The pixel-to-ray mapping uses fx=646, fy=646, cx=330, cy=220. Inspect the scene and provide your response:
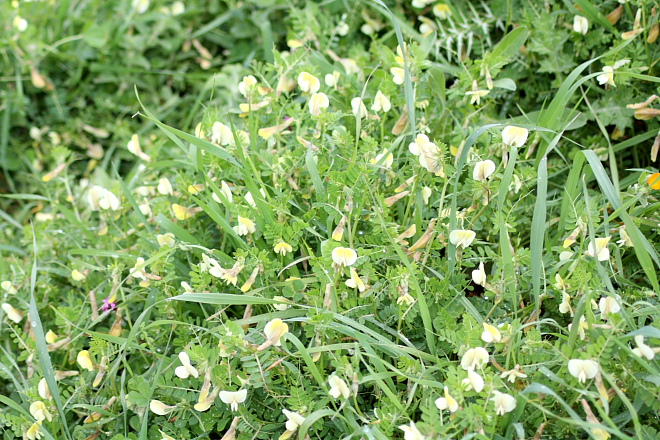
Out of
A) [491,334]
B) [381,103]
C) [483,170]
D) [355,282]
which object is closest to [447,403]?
[491,334]

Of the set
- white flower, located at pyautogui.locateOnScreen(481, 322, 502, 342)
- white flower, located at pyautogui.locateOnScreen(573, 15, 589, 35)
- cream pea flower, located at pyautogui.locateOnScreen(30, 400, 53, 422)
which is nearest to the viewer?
white flower, located at pyautogui.locateOnScreen(481, 322, 502, 342)

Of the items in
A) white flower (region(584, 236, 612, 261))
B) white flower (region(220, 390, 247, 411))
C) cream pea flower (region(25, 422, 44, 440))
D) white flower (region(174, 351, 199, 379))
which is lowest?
cream pea flower (region(25, 422, 44, 440))

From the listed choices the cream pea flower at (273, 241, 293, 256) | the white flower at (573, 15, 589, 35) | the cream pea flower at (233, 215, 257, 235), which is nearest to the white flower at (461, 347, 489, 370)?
the cream pea flower at (273, 241, 293, 256)

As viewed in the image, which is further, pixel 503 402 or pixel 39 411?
pixel 39 411

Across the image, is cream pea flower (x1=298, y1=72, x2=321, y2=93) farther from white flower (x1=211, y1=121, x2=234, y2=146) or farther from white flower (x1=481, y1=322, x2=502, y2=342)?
white flower (x1=481, y1=322, x2=502, y2=342)

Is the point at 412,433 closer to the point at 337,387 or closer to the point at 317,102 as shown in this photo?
the point at 337,387

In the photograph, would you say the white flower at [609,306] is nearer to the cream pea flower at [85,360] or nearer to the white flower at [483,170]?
the white flower at [483,170]

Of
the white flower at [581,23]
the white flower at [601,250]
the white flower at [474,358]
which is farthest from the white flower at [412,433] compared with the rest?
the white flower at [581,23]
